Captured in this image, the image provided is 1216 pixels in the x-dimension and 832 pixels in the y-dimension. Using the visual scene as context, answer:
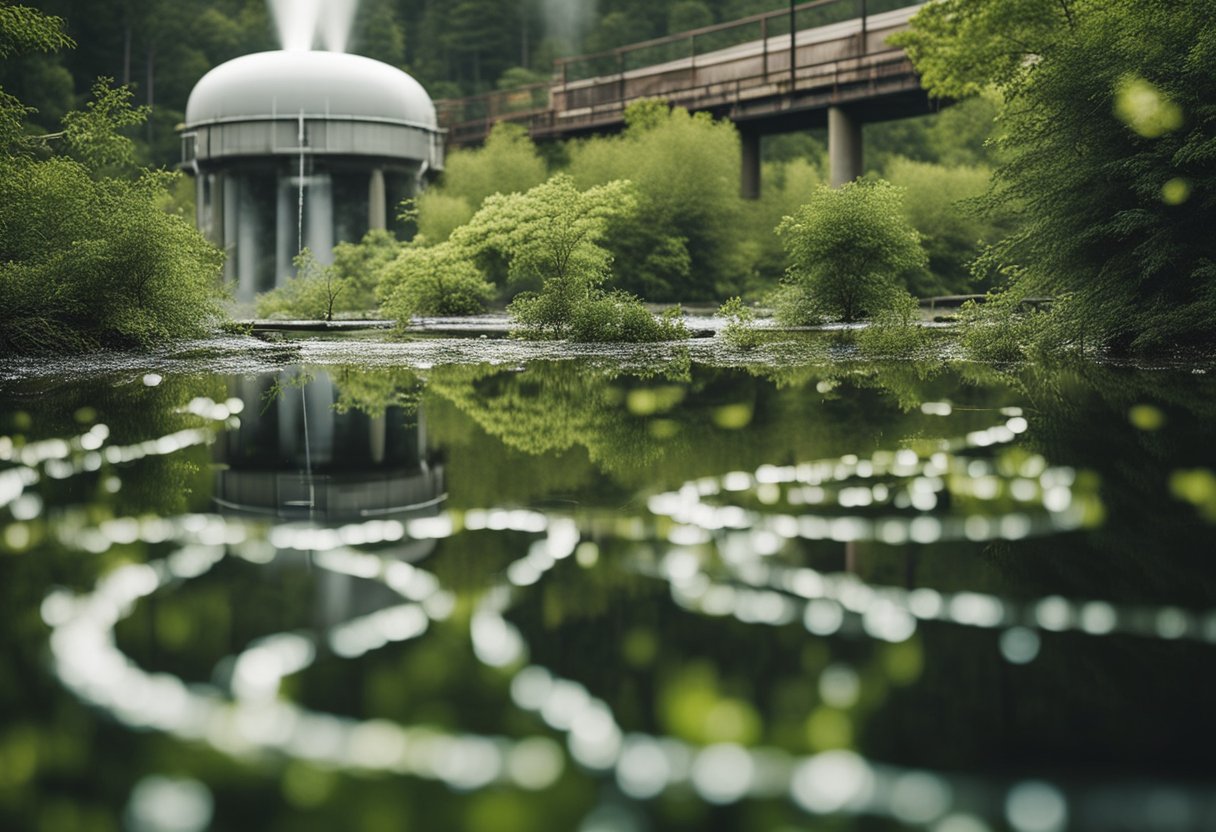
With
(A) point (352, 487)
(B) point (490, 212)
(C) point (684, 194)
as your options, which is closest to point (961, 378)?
(A) point (352, 487)

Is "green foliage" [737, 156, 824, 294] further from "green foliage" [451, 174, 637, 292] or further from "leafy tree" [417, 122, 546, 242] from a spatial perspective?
"green foliage" [451, 174, 637, 292]

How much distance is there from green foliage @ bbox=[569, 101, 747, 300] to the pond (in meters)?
27.0

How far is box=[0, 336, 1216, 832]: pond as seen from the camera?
2361 millimetres

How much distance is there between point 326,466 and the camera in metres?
6.64

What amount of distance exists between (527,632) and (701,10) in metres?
73.7

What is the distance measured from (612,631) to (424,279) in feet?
71.7

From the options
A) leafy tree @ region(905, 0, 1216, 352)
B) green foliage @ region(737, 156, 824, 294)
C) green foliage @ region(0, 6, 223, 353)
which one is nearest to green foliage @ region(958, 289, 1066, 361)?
leafy tree @ region(905, 0, 1216, 352)

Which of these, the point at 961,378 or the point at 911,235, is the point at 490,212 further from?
the point at 961,378

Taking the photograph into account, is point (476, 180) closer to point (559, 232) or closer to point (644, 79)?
point (644, 79)

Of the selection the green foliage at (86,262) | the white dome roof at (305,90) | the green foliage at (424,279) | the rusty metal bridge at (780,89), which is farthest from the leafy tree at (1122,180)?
the white dome roof at (305,90)

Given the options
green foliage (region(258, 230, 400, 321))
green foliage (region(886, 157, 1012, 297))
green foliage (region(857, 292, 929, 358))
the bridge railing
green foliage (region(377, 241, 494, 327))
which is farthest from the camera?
the bridge railing

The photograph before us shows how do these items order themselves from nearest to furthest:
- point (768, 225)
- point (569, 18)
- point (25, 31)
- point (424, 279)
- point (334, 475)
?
point (334, 475), point (25, 31), point (424, 279), point (768, 225), point (569, 18)

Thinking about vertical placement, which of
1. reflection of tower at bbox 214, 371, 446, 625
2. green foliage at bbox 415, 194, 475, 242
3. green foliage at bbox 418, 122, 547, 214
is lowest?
reflection of tower at bbox 214, 371, 446, 625

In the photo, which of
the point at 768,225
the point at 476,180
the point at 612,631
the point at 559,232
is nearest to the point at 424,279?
the point at 559,232
